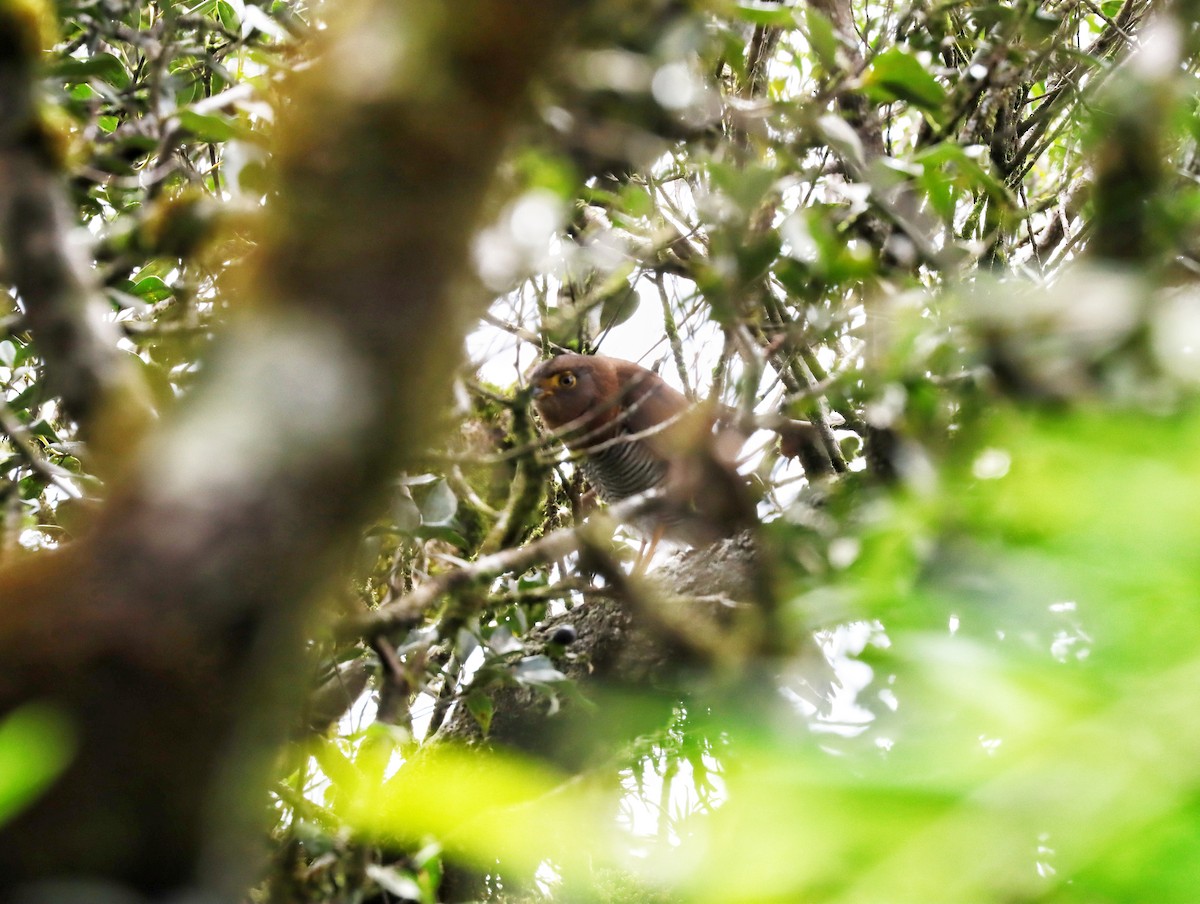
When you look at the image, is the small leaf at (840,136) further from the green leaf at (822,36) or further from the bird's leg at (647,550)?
the bird's leg at (647,550)

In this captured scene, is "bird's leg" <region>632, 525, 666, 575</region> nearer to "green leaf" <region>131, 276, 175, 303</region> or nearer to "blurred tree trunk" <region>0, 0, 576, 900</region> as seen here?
"green leaf" <region>131, 276, 175, 303</region>

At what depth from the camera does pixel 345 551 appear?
531 mm

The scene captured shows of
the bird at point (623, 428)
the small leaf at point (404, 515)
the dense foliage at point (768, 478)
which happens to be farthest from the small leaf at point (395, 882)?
the bird at point (623, 428)

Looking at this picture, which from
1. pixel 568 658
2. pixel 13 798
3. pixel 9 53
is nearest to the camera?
pixel 13 798

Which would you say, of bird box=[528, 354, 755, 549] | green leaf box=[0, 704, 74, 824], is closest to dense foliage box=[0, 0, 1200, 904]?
green leaf box=[0, 704, 74, 824]

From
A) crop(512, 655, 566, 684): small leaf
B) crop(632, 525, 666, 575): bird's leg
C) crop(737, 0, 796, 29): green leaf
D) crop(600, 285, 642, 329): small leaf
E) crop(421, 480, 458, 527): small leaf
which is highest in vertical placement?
crop(600, 285, 642, 329): small leaf

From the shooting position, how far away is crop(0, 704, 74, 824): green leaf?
334 millimetres

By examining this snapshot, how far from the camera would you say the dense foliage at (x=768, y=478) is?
0.73 ft

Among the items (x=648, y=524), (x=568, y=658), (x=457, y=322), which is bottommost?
(x=457, y=322)

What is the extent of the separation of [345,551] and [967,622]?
37cm

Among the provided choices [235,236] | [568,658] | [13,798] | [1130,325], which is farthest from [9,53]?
[568,658]

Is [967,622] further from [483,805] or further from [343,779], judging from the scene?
[343,779]

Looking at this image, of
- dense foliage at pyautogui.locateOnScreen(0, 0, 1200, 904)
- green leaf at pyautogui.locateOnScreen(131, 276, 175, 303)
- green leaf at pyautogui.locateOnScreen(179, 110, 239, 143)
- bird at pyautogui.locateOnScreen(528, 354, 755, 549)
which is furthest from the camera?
bird at pyautogui.locateOnScreen(528, 354, 755, 549)

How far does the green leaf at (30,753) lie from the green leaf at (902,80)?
1283mm
